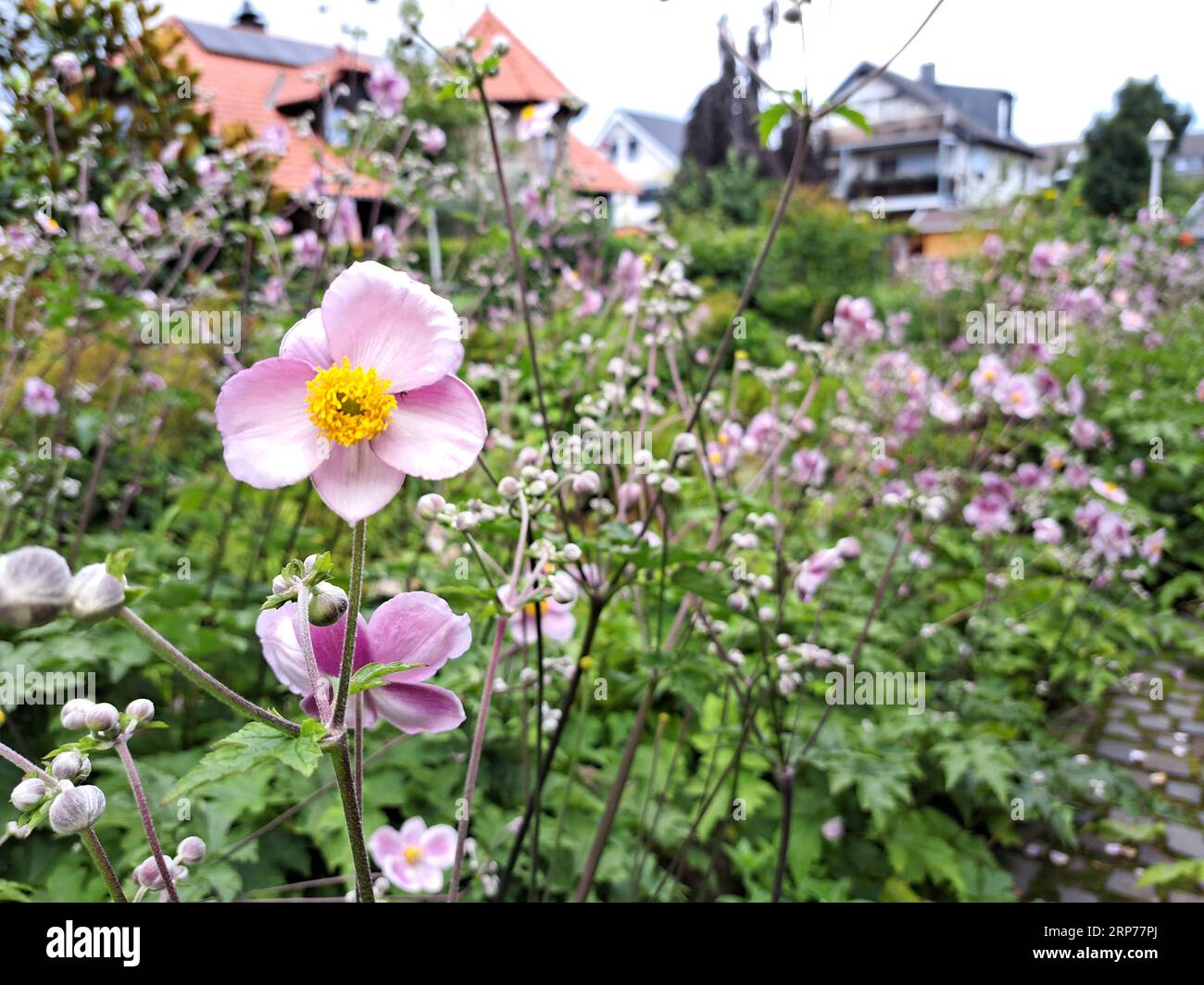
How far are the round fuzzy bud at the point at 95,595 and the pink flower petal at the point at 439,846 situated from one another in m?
1.03

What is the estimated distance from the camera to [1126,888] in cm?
217

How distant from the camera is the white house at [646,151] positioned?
7.96m

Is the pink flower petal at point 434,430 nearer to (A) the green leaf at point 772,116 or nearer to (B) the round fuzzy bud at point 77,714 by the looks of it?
(B) the round fuzzy bud at point 77,714

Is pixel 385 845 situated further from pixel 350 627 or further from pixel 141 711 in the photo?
pixel 350 627

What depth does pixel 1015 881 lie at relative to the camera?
2328 mm

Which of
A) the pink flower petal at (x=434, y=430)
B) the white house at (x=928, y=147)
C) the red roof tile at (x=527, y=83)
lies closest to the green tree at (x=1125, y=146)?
the white house at (x=928, y=147)

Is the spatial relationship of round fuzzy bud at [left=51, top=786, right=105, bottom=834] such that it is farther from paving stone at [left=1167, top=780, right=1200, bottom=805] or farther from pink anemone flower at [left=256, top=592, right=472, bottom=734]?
paving stone at [left=1167, top=780, right=1200, bottom=805]

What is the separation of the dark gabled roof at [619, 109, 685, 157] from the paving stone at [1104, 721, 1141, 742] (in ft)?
25.3

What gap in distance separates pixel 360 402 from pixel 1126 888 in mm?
2517

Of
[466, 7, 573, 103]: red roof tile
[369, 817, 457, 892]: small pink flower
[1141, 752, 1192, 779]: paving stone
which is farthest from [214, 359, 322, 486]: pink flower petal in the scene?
[1141, 752, 1192, 779]: paving stone

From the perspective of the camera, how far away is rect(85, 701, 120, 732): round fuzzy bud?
0.57 metres

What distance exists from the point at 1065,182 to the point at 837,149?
7.59m
